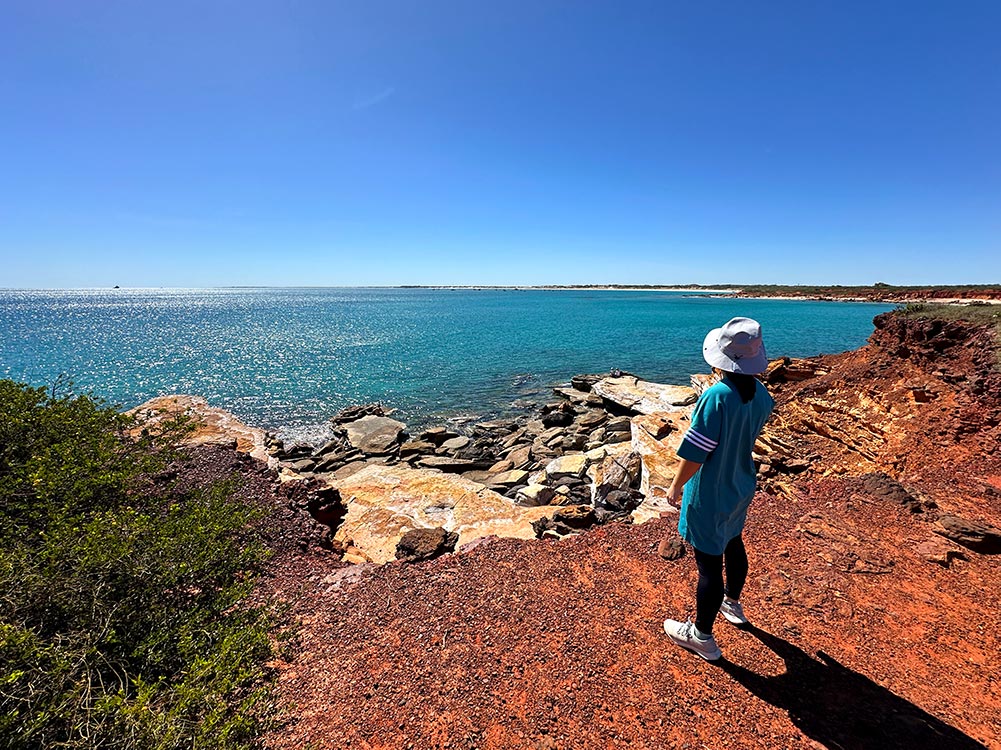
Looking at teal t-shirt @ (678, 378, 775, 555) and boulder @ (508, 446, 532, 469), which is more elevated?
teal t-shirt @ (678, 378, 775, 555)

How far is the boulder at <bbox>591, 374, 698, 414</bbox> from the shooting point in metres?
20.4

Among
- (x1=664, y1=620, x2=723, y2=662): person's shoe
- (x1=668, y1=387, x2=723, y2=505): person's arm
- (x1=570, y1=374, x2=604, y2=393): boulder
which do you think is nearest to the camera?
(x1=668, y1=387, x2=723, y2=505): person's arm

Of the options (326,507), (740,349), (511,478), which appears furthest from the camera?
(511,478)

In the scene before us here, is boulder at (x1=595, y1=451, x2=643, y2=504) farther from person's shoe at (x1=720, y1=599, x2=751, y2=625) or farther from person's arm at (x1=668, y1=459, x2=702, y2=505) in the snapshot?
person's arm at (x1=668, y1=459, x2=702, y2=505)

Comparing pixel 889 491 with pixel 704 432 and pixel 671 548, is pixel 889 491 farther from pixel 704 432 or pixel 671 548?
pixel 704 432

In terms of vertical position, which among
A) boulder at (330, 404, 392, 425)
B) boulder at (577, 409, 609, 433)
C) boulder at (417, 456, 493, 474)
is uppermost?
boulder at (577, 409, 609, 433)

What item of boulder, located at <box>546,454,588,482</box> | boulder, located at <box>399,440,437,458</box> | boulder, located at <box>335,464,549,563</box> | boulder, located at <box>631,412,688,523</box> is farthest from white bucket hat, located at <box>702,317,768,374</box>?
boulder, located at <box>399,440,437,458</box>

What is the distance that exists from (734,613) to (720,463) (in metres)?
2.02

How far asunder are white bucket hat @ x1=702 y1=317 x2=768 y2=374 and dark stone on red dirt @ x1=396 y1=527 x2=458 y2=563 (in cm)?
499

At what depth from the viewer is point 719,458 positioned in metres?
3.57

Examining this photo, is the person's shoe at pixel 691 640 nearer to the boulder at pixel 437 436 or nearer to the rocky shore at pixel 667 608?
the rocky shore at pixel 667 608

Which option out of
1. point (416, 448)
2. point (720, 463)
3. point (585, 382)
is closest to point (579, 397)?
point (585, 382)

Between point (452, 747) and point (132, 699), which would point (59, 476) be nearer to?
point (132, 699)

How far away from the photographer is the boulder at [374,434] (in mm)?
18000
